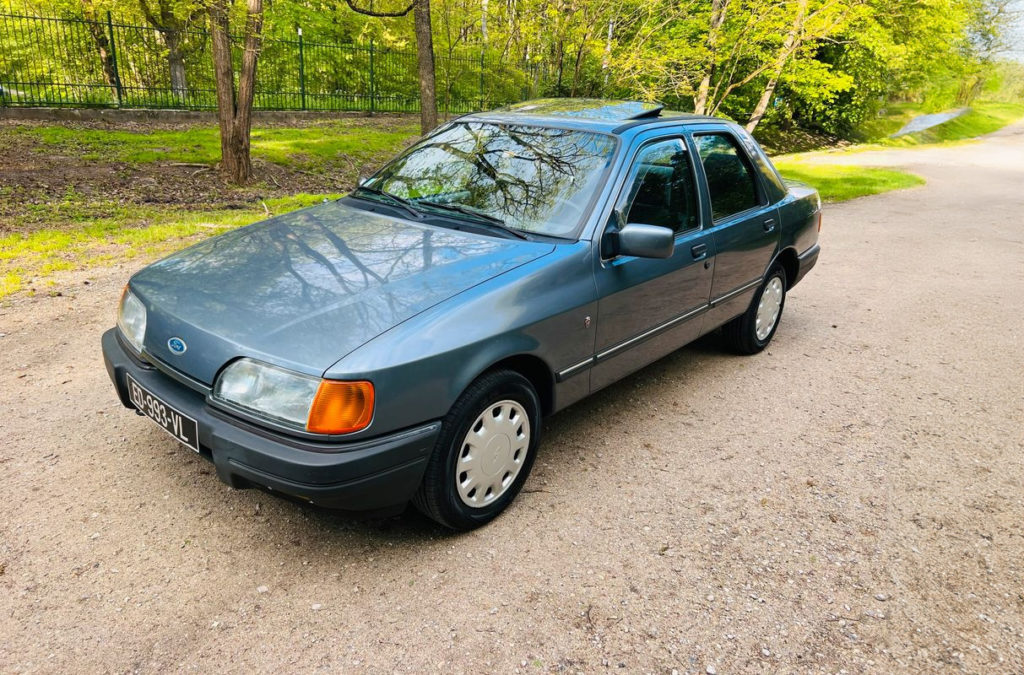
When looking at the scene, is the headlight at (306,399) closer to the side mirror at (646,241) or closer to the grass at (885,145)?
the side mirror at (646,241)

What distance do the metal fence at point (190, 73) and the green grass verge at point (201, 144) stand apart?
1757 mm

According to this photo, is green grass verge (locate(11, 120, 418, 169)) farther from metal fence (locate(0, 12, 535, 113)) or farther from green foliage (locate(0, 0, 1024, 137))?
green foliage (locate(0, 0, 1024, 137))

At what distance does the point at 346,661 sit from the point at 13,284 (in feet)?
16.6

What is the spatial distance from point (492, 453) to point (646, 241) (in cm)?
116

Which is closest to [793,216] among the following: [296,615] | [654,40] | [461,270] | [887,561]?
[887,561]

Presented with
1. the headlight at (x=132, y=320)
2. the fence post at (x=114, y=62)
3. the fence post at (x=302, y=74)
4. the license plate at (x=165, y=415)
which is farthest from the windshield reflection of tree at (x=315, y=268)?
the fence post at (x=302, y=74)

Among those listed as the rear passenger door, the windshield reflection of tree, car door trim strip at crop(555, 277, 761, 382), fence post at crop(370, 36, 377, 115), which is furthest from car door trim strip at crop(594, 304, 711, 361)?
fence post at crop(370, 36, 377, 115)

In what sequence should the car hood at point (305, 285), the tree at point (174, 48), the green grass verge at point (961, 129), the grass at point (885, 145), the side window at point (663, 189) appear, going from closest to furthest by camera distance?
the car hood at point (305, 285)
the side window at point (663, 189)
the grass at point (885, 145)
the tree at point (174, 48)
the green grass verge at point (961, 129)

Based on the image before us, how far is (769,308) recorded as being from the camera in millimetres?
5266

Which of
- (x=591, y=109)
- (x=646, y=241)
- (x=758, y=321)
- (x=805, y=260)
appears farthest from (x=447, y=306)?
(x=805, y=260)

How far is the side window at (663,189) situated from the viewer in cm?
362

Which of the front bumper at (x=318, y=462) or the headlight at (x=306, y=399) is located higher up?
the headlight at (x=306, y=399)

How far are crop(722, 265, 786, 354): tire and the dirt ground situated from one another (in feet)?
1.25

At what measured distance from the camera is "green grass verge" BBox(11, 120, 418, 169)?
1183 cm
